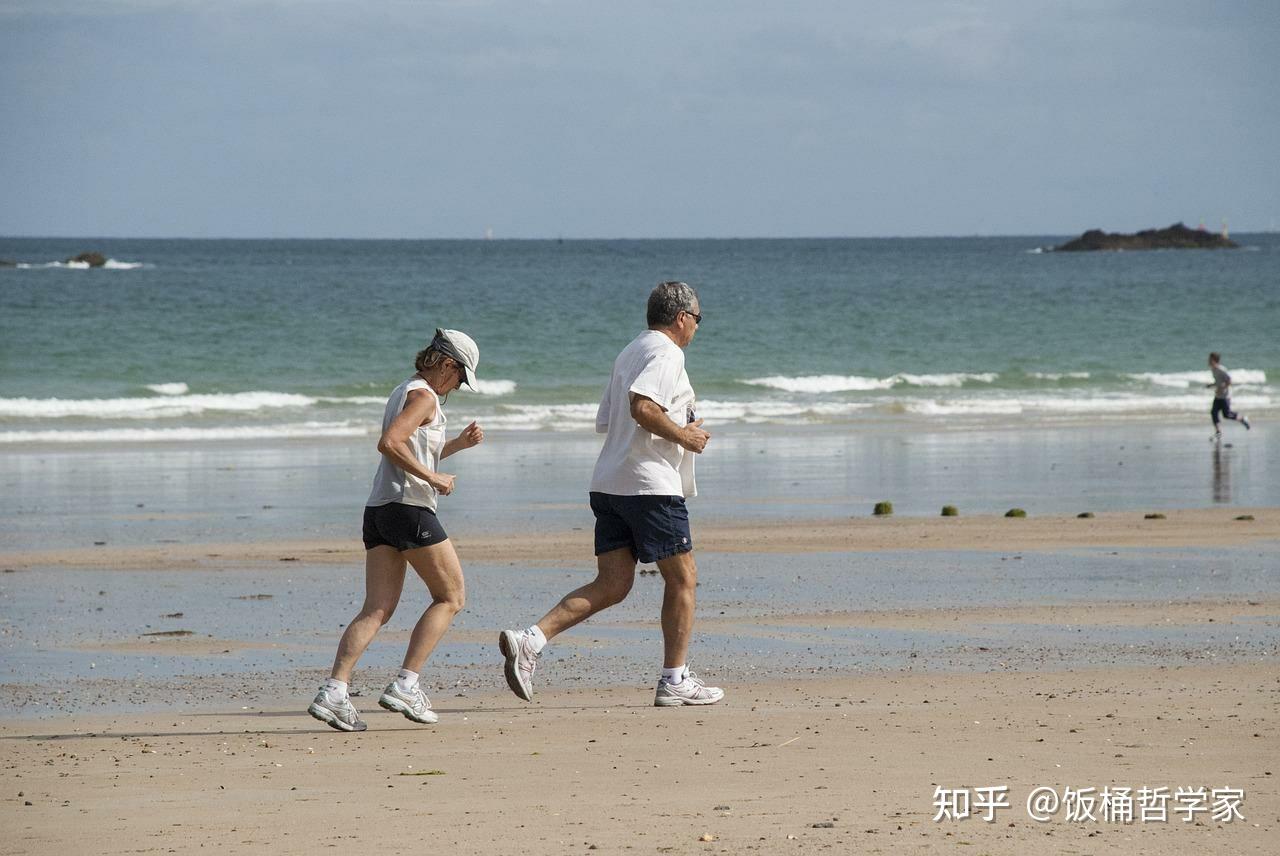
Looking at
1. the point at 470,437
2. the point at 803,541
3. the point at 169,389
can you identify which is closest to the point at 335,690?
the point at 470,437

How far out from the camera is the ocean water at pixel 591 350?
26984mm

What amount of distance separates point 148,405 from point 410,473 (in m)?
23.7

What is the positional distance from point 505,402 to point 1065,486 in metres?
15.8

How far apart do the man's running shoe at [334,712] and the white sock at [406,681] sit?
0.65ft

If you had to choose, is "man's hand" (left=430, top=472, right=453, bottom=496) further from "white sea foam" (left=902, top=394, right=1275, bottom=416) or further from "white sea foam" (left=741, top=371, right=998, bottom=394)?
"white sea foam" (left=741, top=371, right=998, bottom=394)

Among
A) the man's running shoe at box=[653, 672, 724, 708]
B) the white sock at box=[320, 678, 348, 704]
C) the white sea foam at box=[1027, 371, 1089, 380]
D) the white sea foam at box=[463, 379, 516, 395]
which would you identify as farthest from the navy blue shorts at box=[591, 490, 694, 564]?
the white sea foam at box=[1027, 371, 1089, 380]

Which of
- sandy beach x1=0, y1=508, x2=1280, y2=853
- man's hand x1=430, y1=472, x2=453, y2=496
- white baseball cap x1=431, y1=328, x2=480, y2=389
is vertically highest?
white baseball cap x1=431, y1=328, x2=480, y2=389

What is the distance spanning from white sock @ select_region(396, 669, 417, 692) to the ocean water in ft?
54.1

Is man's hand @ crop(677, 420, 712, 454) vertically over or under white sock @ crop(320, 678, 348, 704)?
over

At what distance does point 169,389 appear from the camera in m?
32.1

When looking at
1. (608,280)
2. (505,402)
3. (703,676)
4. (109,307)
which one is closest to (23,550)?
(703,676)

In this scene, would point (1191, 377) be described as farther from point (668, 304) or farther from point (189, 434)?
point (668, 304)

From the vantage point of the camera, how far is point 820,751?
19.0 ft

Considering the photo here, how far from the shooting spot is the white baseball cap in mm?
6359
